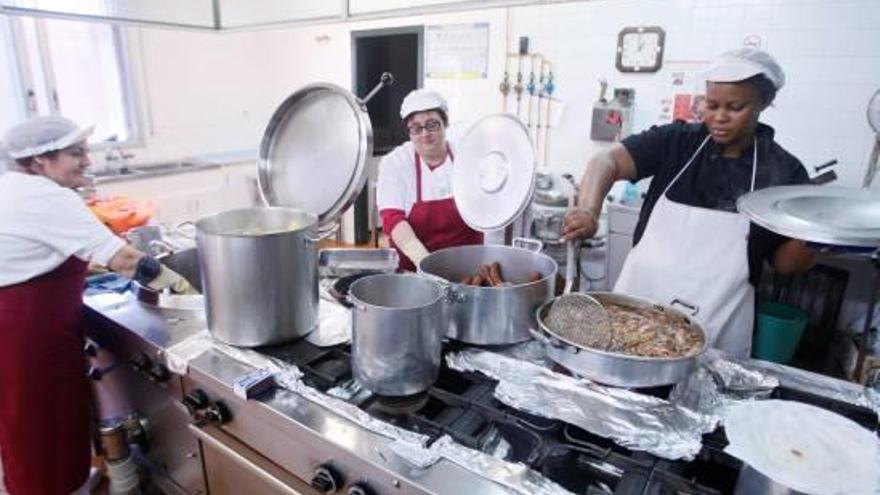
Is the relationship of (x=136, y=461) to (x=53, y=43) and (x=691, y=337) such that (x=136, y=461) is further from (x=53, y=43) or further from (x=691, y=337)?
(x=53, y=43)

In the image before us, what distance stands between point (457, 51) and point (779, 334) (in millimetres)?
2932

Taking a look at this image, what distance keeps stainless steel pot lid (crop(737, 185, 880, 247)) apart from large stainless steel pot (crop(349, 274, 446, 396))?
63cm

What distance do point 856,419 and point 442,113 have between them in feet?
4.40

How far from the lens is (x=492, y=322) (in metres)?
1.13

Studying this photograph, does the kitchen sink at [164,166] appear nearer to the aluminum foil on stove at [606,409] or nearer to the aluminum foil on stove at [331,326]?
the aluminum foil on stove at [331,326]

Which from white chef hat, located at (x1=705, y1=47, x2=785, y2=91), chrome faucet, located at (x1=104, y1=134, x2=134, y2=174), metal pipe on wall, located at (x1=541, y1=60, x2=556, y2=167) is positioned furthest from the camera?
chrome faucet, located at (x1=104, y1=134, x2=134, y2=174)

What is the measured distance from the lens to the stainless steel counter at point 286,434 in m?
0.82

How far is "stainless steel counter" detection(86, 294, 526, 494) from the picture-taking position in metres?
0.82

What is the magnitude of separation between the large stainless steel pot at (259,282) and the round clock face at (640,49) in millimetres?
2787

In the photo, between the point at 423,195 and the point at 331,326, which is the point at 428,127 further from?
the point at 331,326

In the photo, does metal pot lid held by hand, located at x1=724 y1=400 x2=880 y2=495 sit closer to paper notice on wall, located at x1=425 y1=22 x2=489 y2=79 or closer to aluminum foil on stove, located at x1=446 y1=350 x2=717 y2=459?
aluminum foil on stove, located at x1=446 y1=350 x2=717 y2=459

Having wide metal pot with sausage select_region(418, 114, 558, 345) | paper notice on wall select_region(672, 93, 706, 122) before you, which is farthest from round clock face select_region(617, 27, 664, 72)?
wide metal pot with sausage select_region(418, 114, 558, 345)

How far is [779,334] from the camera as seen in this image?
105 inches

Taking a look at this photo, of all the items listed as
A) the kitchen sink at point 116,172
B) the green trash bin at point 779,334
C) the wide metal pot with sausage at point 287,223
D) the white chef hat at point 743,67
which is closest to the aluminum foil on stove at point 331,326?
the wide metal pot with sausage at point 287,223
